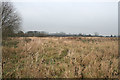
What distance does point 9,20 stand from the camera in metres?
13.3

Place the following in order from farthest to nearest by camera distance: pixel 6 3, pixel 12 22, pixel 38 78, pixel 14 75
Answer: pixel 12 22 < pixel 6 3 < pixel 14 75 < pixel 38 78

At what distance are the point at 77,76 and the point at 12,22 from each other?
15.6 meters

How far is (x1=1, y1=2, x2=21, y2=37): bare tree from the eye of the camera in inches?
483

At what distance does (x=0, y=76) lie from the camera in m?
2.30

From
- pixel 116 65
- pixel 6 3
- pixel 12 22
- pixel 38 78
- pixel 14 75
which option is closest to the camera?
pixel 38 78

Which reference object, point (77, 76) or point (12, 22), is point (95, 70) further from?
point (12, 22)

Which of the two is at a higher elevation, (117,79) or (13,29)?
(13,29)

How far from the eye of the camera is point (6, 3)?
12547mm

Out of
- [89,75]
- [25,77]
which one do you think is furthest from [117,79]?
[25,77]

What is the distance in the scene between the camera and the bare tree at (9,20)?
12.3 m

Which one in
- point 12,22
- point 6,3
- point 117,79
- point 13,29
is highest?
point 6,3

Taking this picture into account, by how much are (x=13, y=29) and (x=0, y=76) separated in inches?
565

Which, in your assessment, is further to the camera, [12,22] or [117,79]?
[12,22]

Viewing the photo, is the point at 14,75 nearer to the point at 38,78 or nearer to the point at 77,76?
the point at 38,78
